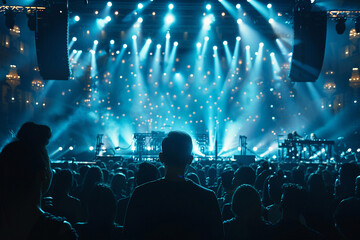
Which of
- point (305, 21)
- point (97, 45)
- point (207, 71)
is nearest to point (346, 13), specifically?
point (305, 21)

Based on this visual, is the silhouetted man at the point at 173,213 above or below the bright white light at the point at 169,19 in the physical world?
below

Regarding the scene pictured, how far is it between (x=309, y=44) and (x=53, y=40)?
346 inches

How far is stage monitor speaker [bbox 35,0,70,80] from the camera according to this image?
1057cm

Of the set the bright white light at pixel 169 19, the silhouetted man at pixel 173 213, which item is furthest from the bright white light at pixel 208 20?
the silhouetted man at pixel 173 213

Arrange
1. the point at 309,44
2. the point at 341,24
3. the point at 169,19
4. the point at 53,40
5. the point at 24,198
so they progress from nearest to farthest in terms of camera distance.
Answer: the point at 24,198, the point at 53,40, the point at 309,44, the point at 341,24, the point at 169,19

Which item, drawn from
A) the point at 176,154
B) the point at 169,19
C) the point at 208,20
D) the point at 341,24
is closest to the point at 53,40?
the point at 176,154

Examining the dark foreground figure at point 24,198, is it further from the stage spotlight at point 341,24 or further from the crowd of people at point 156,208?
the stage spotlight at point 341,24

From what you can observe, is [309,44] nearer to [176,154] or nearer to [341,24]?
[341,24]

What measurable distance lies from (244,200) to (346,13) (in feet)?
40.5

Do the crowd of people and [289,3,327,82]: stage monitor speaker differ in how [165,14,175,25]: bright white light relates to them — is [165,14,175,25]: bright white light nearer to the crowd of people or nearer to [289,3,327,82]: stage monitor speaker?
[289,3,327,82]: stage monitor speaker

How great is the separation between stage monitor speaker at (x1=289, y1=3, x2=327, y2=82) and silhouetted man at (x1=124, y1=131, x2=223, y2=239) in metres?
9.97

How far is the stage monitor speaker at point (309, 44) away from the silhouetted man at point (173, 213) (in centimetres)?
997

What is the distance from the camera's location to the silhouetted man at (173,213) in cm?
206

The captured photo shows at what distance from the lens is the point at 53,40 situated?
416 inches
